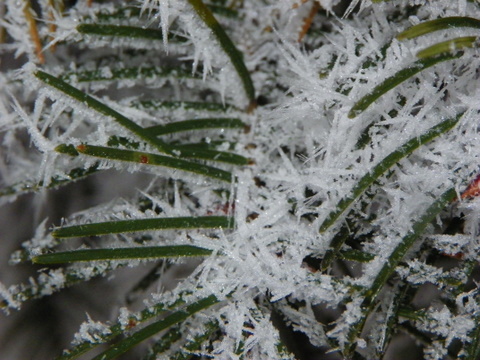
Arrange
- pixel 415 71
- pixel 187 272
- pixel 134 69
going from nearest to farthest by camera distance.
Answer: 1. pixel 415 71
2. pixel 134 69
3. pixel 187 272

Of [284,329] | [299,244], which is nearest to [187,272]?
[284,329]

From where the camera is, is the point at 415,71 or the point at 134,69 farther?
the point at 134,69

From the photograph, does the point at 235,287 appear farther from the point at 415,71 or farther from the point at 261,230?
the point at 415,71

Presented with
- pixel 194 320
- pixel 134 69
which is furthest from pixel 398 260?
pixel 134 69

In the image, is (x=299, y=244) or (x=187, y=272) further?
(x=187, y=272)

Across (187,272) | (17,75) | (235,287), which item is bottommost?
(187,272)

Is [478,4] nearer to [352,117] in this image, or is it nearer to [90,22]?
[352,117]

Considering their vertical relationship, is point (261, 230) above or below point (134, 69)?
below

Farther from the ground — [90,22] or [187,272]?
[90,22]

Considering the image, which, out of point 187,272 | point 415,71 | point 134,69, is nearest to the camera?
point 415,71
